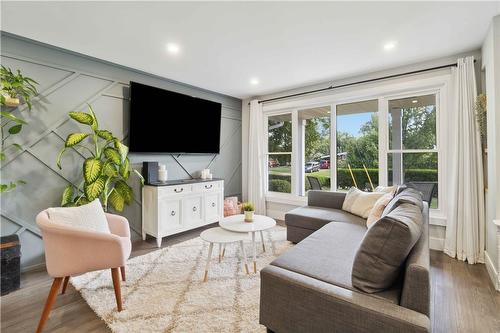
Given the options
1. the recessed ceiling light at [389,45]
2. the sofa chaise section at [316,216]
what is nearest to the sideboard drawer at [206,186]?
the sofa chaise section at [316,216]

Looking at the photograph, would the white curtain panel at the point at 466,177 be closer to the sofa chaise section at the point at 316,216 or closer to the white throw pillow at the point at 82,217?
the sofa chaise section at the point at 316,216

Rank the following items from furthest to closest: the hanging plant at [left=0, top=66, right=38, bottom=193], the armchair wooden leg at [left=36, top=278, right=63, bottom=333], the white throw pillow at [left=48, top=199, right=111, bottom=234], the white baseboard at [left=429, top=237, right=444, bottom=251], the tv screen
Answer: the tv screen → the white baseboard at [left=429, top=237, right=444, bottom=251] → the hanging plant at [left=0, top=66, right=38, bottom=193] → the white throw pillow at [left=48, top=199, right=111, bottom=234] → the armchair wooden leg at [left=36, top=278, right=63, bottom=333]

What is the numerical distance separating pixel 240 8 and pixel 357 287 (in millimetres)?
2232

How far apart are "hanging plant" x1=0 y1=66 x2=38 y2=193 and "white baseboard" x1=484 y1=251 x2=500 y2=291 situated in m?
4.51

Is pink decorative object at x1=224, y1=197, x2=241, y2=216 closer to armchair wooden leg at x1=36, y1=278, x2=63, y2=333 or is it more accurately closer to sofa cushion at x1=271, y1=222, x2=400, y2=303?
A: sofa cushion at x1=271, y1=222, x2=400, y2=303

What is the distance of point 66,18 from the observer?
216 centimetres

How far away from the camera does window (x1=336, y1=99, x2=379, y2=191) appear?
3.64 metres

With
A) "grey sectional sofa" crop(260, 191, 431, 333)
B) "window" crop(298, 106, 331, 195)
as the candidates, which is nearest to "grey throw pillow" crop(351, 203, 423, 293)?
"grey sectional sofa" crop(260, 191, 431, 333)

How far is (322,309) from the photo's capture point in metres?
1.27

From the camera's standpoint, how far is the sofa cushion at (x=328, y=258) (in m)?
1.43

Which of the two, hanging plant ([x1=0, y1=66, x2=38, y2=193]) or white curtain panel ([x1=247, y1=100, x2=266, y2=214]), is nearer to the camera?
hanging plant ([x1=0, y1=66, x2=38, y2=193])

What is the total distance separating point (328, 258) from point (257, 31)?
2.18m

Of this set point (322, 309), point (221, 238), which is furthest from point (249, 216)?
point (322, 309)

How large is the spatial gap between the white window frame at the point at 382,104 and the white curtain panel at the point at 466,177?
0.56 feet
